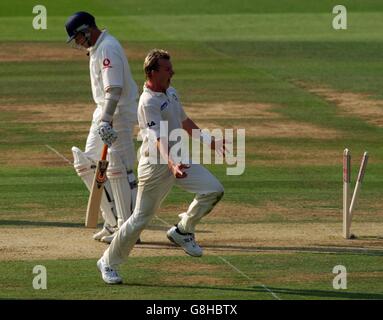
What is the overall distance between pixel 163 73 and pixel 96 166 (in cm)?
237

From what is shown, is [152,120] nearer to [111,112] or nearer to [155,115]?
[155,115]

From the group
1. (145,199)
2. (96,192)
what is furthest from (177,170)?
(96,192)

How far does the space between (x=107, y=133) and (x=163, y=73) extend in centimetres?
152

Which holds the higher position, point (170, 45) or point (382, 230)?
point (170, 45)

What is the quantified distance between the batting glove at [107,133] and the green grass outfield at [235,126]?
1333 mm

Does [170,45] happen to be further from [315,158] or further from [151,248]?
[151,248]

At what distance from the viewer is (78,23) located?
1444 cm

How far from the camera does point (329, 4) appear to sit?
45.1 metres

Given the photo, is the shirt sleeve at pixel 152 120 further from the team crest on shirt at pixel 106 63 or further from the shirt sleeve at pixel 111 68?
the team crest on shirt at pixel 106 63

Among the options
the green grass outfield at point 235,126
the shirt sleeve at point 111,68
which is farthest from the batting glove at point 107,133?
the green grass outfield at point 235,126

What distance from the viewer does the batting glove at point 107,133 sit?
14.1 metres

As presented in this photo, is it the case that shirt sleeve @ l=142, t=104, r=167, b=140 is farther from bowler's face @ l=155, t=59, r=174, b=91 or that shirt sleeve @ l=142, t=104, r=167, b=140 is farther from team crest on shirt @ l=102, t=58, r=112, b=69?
team crest on shirt @ l=102, t=58, r=112, b=69
